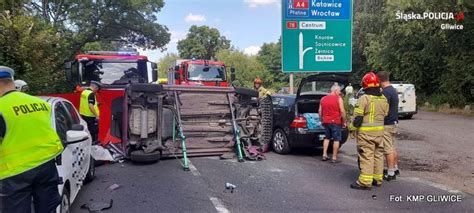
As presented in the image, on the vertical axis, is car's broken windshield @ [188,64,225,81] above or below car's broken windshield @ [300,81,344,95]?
above

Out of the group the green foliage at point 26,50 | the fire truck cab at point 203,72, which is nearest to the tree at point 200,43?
the fire truck cab at point 203,72

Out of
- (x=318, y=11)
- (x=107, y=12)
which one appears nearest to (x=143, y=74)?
(x=318, y=11)

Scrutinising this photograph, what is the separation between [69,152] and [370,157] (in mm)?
4325

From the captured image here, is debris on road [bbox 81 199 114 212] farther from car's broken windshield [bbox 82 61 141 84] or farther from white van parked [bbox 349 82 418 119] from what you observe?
white van parked [bbox 349 82 418 119]

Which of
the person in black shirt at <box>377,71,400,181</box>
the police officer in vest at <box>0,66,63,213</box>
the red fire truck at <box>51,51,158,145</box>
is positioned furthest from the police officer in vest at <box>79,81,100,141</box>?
the police officer in vest at <box>0,66,63,213</box>

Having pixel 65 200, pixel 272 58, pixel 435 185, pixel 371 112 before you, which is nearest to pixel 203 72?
pixel 371 112

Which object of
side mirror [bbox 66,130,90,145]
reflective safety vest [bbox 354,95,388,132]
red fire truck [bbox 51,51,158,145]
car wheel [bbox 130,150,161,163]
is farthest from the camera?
red fire truck [bbox 51,51,158,145]

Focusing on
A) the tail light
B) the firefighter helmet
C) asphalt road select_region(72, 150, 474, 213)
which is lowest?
asphalt road select_region(72, 150, 474, 213)

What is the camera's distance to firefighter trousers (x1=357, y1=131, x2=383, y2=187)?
7.10 m

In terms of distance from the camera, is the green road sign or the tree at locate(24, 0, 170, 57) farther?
the tree at locate(24, 0, 170, 57)

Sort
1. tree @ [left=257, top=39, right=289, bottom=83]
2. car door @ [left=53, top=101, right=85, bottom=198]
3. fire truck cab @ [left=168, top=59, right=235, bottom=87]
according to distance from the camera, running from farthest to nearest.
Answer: tree @ [left=257, top=39, right=289, bottom=83] < fire truck cab @ [left=168, top=59, right=235, bottom=87] < car door @ [left=53, top=101, right=85, bottom=198]

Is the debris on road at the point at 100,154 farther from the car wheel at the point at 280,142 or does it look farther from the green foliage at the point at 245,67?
the green foliage at the point at 245,67

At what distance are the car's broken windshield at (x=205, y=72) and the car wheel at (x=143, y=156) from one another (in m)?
10.3

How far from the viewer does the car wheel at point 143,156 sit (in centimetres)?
879
